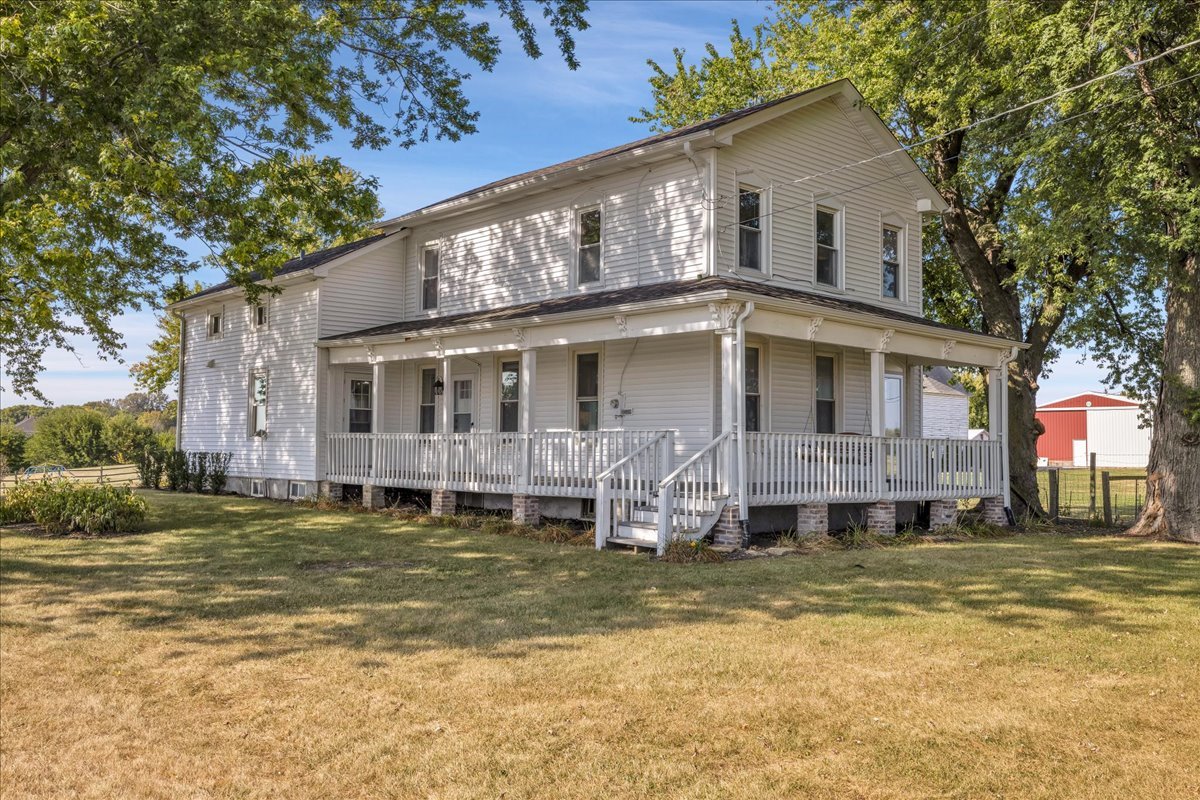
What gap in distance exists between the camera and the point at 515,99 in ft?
56.6

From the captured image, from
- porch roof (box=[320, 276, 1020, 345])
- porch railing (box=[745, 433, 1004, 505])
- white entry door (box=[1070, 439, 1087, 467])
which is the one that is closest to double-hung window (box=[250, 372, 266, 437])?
porch roof (box=[320, 276, 1020, 345])

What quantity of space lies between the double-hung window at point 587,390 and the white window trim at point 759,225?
10.8ft

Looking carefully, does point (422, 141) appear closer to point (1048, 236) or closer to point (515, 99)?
point (515, 99)

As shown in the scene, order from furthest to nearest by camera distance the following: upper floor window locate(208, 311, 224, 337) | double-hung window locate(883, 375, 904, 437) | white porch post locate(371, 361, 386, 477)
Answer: upper floor window locate(208, 311, 224, 337) < double-hung window locate(883, 375, 904, 437) < white porch post locate(371, 361, 386, 477)

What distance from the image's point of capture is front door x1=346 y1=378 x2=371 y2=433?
20922 mm

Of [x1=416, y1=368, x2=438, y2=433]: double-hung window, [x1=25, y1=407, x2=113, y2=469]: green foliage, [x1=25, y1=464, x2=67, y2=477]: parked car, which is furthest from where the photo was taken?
[x1=25, y1=407, x2=113, y2=469]: green foliage

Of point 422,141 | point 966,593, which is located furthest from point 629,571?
point 422,141

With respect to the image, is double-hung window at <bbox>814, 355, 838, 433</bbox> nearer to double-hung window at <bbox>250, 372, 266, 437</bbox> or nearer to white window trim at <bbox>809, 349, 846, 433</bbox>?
white window trim at <bbox>809, 349, 846, 433</bbox>

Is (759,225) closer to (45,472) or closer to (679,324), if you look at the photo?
(679,324)

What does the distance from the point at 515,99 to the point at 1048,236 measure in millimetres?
10126

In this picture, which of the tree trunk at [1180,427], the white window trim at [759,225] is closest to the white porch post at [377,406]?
the white window trim at [759,225]

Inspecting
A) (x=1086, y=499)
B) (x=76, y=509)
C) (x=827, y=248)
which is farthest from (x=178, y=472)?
(x=1086, y=499)

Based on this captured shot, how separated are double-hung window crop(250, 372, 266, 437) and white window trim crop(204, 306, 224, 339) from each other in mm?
2443

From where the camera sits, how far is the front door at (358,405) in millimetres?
20922
